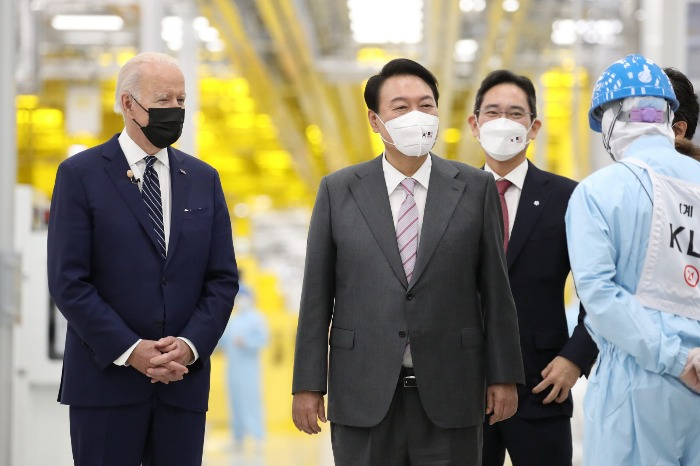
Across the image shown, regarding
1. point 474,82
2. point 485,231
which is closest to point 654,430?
point 485,231

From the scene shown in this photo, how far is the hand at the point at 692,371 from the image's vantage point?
2.25 metres

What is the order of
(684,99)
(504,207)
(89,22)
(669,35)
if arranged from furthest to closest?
(89,22), (669,35), (504,207), (684,99)

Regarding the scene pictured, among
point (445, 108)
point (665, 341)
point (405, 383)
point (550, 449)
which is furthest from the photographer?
point (445, 108)

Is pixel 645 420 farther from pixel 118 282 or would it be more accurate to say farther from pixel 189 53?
pixel 189 53

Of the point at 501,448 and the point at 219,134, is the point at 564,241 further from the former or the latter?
the point at 219,134

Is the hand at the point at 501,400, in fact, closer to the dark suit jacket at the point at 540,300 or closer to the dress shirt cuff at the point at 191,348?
the dark suit jacket at the point at 540,300

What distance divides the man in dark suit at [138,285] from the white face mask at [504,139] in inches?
36.9

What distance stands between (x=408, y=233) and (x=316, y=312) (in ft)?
1.02

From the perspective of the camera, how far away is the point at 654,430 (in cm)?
229

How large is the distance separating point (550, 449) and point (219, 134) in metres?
15.8

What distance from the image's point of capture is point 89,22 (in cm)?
1110

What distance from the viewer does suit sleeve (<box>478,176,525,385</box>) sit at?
2523 mm

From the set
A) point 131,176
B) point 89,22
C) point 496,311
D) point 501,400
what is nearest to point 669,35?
point 496,311

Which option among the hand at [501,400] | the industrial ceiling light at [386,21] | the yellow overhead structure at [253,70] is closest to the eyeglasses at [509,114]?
the hand at [501,400]
